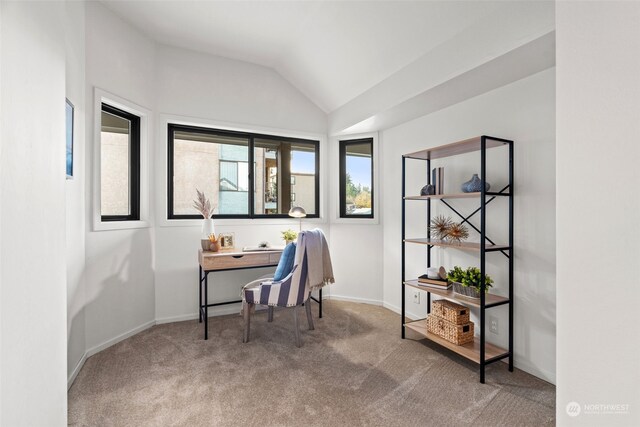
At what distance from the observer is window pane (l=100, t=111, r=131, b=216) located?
9.62 ft

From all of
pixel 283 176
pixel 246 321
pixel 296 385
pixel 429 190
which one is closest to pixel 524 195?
pixel 429 190

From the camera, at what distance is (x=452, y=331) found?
97.7 inches

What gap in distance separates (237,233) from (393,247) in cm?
188

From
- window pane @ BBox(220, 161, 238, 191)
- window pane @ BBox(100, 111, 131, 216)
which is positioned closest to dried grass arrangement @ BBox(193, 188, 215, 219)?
window pane @ BBox(220, 161, 238, 191)

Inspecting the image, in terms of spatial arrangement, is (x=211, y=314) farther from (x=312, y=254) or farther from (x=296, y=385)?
(x=296, y=385)

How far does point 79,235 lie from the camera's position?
2398 mm

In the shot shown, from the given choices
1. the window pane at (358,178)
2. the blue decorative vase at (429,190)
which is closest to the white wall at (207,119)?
the window pane at (358,178)

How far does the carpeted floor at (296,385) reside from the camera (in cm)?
180
